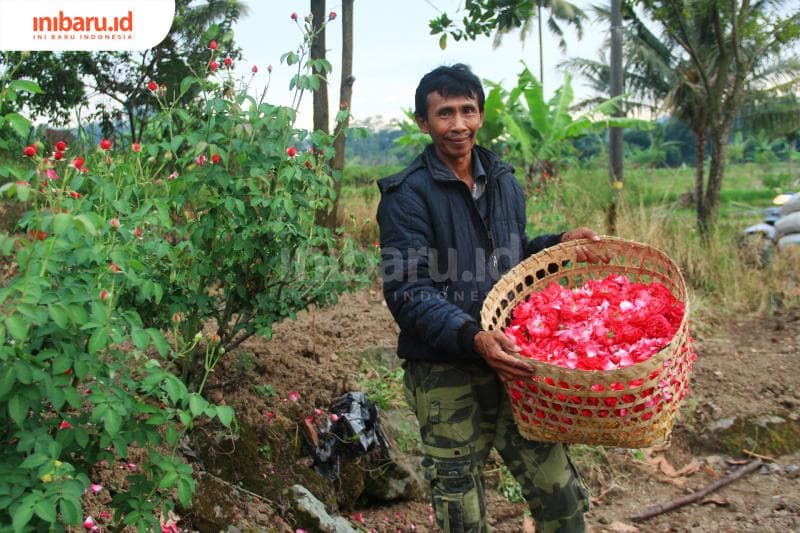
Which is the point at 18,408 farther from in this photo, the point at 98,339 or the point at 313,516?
the point at 313,516

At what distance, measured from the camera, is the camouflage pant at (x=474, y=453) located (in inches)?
109

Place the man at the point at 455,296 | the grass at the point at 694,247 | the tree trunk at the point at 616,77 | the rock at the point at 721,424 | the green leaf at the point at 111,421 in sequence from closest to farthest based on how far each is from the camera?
1. the green leaf at the point at 111,421
2. the man at the point at 455,296
3. the rock at the point at 721,424
4. the grass at the point at 694,247
5. the tree trunk at the point at 616,77

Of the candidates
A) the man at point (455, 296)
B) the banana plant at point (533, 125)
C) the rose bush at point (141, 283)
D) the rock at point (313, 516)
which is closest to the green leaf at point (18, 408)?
the rose bush at point (141, 283)

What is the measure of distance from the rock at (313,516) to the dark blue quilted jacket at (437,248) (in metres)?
1.06

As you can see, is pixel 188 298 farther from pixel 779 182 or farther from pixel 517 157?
pixel 779 182

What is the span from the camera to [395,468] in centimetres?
412

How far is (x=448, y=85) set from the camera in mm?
2812

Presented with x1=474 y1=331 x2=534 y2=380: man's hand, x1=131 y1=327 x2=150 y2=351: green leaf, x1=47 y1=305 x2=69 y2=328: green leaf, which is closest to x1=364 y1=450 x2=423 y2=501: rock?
x1=474 y1=331 x2=534 y2=380: man's hand

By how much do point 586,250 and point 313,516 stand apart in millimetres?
1594

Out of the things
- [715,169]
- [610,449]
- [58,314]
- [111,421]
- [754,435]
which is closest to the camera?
[58,314]

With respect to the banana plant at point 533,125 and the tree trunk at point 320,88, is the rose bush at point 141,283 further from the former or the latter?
the banana plant at point 533,125

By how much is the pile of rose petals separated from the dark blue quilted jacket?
197 millimetres

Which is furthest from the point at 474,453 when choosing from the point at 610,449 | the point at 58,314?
the point at 610,449

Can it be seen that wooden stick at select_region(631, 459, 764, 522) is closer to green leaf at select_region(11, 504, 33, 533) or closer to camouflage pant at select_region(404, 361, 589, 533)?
camouflage pant at select_region(404, 361, 589, 533)
